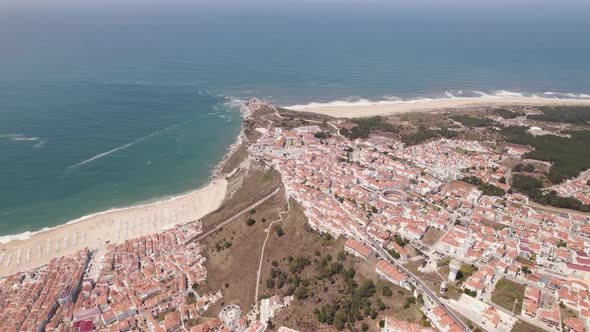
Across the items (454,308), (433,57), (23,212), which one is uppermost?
(433,57)

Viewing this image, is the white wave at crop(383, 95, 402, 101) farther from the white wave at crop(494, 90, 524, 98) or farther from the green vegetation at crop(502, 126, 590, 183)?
the green vegetation at crop(502, 126, 590, 183)

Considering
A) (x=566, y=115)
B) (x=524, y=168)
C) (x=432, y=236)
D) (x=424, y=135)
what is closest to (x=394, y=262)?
(x=432, y=236)

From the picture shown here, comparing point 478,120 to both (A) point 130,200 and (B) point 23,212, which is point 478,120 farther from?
(B) point 23,212

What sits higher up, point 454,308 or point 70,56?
point 70,56

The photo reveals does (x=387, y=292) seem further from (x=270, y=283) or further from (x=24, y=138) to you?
(x=24, y=138)

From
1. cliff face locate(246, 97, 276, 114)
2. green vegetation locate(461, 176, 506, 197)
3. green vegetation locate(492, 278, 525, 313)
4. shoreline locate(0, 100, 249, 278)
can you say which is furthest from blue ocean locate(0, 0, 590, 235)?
green vegetation locate(492, 278, 525, 313)

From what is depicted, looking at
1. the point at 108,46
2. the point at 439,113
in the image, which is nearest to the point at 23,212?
the point at 439,113
